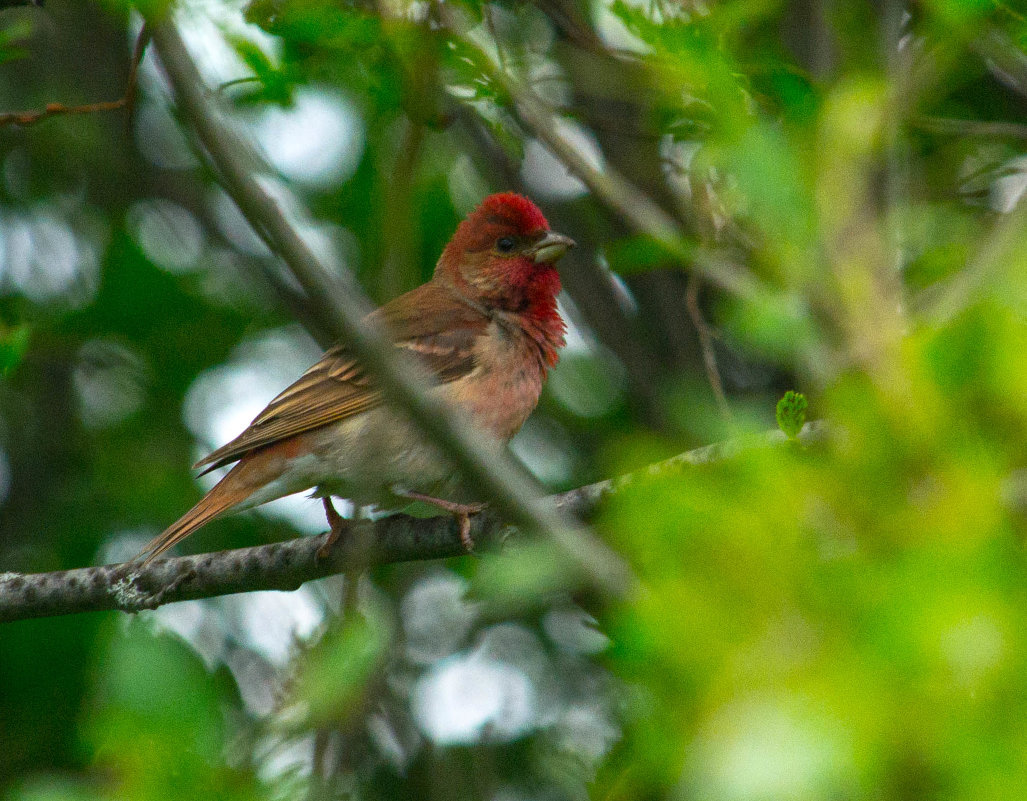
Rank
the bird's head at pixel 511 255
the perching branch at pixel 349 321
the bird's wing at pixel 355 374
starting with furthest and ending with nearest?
the bird's head at pixel 511 255, the bird's wing at pixel 355 374, the perching branch at pixel 349 321

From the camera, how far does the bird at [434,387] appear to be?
17.0 ft

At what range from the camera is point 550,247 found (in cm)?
597

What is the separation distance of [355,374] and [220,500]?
2.94 feet

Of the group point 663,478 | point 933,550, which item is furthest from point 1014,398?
point 663,478

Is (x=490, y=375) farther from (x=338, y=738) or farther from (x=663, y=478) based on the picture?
(x=663, y=478)

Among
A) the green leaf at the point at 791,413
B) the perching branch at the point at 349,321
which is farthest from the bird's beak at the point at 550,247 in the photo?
the perching branch at the point at 349,321

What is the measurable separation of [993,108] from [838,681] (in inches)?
218

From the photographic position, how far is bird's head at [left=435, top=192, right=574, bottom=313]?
6066 mm

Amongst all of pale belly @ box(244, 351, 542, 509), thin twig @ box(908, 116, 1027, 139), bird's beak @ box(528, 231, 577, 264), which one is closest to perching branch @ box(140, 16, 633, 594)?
pale belly @ box(244, 351, 542, 509)

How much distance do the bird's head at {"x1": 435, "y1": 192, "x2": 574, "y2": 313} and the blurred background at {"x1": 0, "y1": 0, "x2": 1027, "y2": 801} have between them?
395 millimetres

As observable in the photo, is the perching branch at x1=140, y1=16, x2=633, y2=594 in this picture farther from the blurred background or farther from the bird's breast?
the bird's breast

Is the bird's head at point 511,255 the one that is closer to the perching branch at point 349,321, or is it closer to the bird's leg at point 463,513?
the bird's leg at point 463,513

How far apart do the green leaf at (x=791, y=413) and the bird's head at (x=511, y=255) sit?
3.52 meters

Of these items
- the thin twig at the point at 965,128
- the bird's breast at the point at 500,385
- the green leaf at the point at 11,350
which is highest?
the green leaf at the point at 11,350
